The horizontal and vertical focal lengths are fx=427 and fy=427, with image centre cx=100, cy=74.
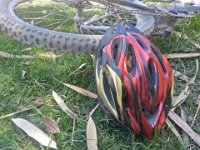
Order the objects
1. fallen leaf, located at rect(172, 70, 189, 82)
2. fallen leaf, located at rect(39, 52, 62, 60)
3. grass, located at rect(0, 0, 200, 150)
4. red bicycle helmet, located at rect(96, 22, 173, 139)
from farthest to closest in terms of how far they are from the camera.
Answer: fallen leaf, located at rect(39, 52, 62, 60)
fallen leaf, located at rect(172, 70, 189, 82)
grass, located at rect(0, 0, 200, 150)
red bicycle helmet, located at rect(96, 22, 173, 139)

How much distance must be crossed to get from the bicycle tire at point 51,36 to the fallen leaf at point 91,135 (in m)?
0.76

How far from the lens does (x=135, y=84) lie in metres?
2.23

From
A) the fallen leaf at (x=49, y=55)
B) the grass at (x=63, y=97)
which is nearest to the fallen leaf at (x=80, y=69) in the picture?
the grass at (x=63, y=97)

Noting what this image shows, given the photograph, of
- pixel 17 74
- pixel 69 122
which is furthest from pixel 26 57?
pixel 69 122

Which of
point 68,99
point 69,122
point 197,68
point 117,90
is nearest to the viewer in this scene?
point 117,90

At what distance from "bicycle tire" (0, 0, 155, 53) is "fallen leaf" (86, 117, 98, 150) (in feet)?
2.50

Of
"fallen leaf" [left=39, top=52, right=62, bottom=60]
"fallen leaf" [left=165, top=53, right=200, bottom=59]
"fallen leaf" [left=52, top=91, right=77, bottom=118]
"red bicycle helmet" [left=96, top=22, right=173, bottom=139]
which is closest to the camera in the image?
"red bicycle helmet" [left=96, top=22, right=173, bottom=139]

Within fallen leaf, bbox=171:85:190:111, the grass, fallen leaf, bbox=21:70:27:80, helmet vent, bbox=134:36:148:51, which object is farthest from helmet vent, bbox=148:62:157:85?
fallen leaf, bbox=21:70:27:80

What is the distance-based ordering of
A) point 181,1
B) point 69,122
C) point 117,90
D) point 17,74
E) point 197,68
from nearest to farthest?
1. point 117,90
2. point 69,122
3. point 17,74
4. point 197,68
5. point 181,1

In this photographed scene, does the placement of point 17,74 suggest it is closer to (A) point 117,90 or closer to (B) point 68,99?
(B) point 68,99

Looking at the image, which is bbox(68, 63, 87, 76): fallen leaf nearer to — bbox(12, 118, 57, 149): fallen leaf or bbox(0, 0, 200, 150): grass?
bbox(0, 0, 200, 150): grass

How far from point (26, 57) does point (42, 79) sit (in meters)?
0.32

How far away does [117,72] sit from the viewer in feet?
7.39

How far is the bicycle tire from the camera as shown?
310 cm
